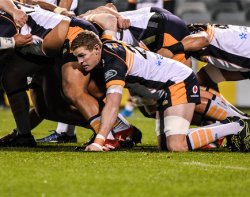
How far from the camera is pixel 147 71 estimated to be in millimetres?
7887

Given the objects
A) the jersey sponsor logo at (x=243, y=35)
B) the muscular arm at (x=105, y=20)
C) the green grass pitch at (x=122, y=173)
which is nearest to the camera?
the green grass pitch at (x=122, y=173)

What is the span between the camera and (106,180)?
5945 millimetres

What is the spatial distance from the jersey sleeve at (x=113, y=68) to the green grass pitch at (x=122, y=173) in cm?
65

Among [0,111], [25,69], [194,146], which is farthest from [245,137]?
[0,111]

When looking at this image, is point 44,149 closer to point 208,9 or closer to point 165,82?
point 165,82

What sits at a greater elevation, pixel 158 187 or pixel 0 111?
pixel 158 187

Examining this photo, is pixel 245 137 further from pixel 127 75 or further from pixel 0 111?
pixel 0 111

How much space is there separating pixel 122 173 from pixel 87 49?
5.20ft

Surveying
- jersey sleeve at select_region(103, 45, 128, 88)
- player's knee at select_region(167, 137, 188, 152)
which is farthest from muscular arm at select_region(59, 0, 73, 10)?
player's knee at select_region(167, 137, 188, 152)

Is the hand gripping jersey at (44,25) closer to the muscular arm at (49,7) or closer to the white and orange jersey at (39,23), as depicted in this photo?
the white and orange jersey at (39,23)

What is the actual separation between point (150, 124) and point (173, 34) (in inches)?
162

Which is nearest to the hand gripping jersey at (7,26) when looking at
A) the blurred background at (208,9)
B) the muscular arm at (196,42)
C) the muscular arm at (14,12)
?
the muscular arm at (14,12)

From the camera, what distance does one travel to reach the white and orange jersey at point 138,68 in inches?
297


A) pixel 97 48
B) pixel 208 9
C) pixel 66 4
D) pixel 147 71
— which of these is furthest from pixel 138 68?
pixel 208 9
